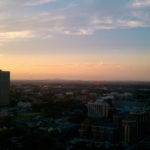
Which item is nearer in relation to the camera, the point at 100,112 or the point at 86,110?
the point at 100,112

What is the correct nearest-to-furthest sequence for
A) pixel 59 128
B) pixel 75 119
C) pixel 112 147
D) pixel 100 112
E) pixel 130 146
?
pixel 112 147 < pixel 130 146 < pixel 59 128 < pixel 75 119 < pixel 100 112

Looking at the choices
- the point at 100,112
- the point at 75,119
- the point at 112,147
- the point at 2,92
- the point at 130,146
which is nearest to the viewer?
the point at 112,147

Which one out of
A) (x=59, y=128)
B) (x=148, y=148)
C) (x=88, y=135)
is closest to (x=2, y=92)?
(x=59, y=128)

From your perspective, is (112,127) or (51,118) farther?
(51,118)

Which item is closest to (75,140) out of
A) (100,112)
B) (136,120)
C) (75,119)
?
(136,120)

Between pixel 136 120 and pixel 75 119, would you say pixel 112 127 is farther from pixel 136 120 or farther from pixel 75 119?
pixel 75 119

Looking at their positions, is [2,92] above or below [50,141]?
above

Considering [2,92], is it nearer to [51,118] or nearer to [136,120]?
[51,118]

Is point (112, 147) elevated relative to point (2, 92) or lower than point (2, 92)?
lower

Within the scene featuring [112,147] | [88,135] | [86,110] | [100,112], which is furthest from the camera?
[86,110]
